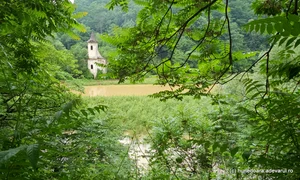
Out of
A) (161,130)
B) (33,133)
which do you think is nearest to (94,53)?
(161,130)

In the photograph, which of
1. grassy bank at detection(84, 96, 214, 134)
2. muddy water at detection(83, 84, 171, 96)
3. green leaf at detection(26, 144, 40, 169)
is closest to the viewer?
green leaf at detection(26, 144, 40, 169)

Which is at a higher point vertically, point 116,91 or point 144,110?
point 116,91

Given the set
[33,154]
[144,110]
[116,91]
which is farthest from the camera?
[116,91]

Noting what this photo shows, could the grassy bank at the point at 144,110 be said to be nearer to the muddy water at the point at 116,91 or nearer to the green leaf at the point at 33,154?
the muddy water at the point at 116,91

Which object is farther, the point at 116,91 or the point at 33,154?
the point at 116,91

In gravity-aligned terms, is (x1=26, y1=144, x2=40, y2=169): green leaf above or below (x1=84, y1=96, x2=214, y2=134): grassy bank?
above

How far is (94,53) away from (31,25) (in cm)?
879

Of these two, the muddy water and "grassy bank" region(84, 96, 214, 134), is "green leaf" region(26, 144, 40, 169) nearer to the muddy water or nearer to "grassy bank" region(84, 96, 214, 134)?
"grassy bank" region(84, 96, 214, 134)

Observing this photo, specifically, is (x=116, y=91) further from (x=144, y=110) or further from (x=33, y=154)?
(x=33, y=154)

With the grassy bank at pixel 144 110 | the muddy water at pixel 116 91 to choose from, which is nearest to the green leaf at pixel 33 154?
the grassy bank at pixel 144 110

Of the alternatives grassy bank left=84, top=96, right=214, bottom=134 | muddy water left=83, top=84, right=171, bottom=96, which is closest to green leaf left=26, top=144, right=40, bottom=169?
grassy bank left=84, top=96, right=214, bottom=134

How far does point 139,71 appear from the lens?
5.29 feet

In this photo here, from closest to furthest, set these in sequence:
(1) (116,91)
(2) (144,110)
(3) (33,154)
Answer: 1. (3) (33,154)
2. (2) (144,110)
3. (1) (116,91)

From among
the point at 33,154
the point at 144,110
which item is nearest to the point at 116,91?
the point at 144,110
